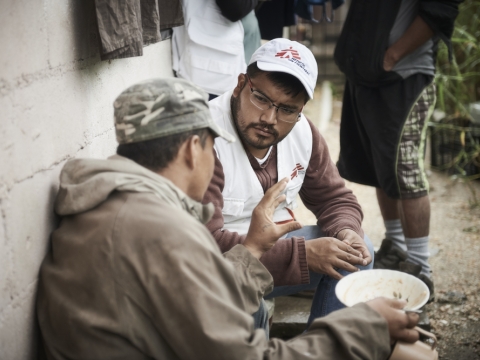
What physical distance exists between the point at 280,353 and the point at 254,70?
144cm

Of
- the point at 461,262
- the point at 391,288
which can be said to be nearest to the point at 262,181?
the point at 391,288

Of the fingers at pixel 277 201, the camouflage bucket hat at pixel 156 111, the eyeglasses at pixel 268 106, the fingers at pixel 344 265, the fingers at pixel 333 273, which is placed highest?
the camouflage bucket hat at pixel 156 111

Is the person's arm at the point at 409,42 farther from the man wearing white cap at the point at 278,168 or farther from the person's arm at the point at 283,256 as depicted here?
the person's arm at the point at 283,256

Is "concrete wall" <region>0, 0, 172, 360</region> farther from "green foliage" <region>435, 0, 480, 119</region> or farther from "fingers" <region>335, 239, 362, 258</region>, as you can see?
"green foliage" <region>435, 0, 480, 119</region>

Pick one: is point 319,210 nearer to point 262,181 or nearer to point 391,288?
point 262,181

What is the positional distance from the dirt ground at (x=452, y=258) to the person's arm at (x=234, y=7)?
222 centimetres

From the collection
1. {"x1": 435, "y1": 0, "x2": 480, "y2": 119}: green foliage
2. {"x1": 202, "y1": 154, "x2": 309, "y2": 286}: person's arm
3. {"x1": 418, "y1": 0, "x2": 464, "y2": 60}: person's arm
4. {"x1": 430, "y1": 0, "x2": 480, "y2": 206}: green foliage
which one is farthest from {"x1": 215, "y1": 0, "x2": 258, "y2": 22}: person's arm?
{"x1": 435, "y1": 0, "x2": 480, "y2": 119}: green foliage

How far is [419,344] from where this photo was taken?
79.5 inches

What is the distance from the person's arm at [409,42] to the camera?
365 centimetres

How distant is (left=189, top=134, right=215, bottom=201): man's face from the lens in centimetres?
190

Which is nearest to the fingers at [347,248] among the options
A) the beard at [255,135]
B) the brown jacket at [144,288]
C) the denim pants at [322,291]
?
the denim pants at [322,291]

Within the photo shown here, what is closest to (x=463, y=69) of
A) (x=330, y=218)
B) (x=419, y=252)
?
(x=419, y=252)

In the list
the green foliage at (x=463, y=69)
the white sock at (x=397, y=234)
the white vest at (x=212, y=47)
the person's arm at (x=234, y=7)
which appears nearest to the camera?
the person's arm at (x=234, y=7)

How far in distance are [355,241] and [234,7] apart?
1762mm
